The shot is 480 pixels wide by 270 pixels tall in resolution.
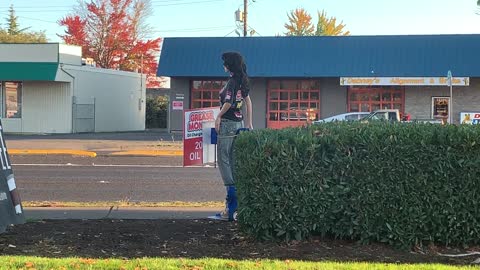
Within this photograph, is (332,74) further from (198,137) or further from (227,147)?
(227,147)

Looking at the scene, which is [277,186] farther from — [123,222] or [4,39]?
[4,39]

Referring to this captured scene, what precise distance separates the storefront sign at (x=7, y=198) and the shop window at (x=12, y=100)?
93.1 feet

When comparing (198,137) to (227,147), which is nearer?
(227,147)

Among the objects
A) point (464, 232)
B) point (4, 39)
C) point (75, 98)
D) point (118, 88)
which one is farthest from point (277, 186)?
point (4, 39)

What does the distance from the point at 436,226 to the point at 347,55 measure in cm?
2415

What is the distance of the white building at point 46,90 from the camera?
102ft

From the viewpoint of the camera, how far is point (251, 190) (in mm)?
5516

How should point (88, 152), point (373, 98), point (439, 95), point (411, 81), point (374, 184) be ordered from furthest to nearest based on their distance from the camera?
point (373, 98) < point (439, 95) < point (411, 81) < point (88, 152) < point (374, 184)

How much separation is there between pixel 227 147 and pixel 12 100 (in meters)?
29.0

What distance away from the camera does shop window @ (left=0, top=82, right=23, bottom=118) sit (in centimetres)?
3234

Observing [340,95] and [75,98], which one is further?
[75,98]

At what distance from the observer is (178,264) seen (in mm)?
4699

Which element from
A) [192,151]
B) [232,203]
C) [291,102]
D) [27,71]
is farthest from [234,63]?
[27,71]

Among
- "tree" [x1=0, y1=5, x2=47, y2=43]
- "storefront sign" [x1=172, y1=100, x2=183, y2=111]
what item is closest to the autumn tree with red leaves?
"tree" [x1=0, y1=5, x2=47, y2=43]
